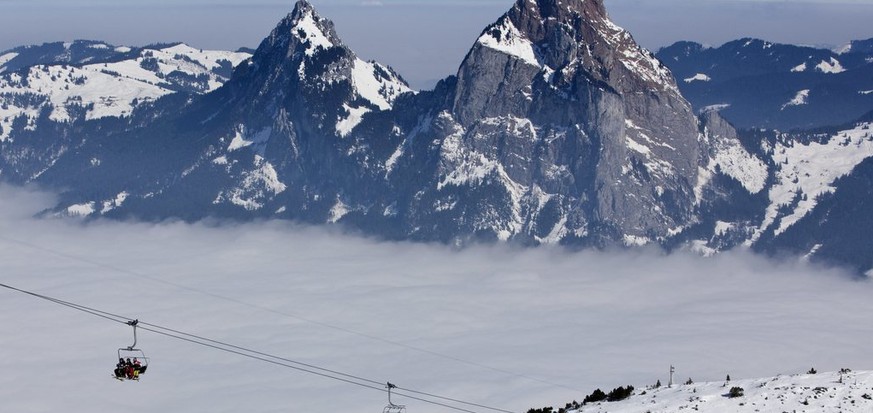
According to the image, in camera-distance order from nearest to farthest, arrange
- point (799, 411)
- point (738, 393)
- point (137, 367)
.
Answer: point (799, 411), point (738, 393), point (137, 367)

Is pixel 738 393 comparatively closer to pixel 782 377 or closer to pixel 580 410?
pixel 782 377

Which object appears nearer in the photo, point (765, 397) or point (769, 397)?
point (769, 397)

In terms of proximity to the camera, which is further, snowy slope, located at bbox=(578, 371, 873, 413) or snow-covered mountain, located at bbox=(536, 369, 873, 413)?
snow-covered mountain, located at bbox=(536, 369, 873, 413)

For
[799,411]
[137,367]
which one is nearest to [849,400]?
[799,411]

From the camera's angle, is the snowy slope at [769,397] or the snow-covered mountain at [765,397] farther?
the snow-covered mountain at [765,397]
